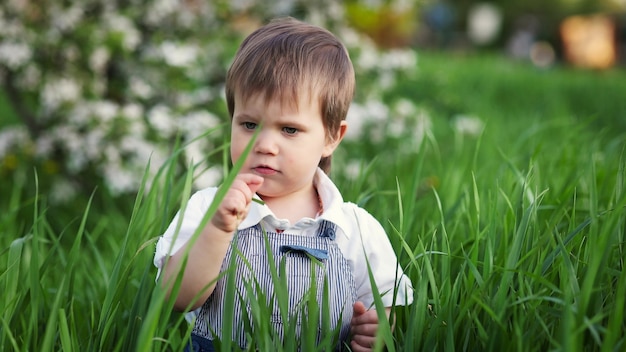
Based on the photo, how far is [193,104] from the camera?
11.7 feet

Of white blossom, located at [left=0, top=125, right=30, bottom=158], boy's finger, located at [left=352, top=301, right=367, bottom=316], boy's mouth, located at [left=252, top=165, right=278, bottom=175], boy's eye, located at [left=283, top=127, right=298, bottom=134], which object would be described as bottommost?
boy's finger, located at [left=352, top=301, right=367, bottom=316]

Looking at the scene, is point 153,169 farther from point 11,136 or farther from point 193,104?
point 11,136

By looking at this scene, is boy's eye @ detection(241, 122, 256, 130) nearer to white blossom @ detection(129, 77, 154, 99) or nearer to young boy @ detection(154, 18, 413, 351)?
young boy @ detection(154, 18, 413, 351)

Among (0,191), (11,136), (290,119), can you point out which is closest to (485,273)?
(290,119)

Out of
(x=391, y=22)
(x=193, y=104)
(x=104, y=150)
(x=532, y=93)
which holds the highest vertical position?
(x=391, y=22)

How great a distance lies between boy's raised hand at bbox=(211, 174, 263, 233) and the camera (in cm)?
136

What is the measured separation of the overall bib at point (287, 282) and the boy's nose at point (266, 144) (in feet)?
0.51

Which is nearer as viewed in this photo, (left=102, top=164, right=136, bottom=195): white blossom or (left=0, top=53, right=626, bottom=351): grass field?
(left=0, top=53, right=626, bottom=351): grass field

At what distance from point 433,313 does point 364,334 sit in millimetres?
141

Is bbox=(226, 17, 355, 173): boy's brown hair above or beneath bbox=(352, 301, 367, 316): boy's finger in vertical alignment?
above

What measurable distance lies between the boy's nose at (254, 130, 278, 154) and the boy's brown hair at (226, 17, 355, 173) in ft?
0.23

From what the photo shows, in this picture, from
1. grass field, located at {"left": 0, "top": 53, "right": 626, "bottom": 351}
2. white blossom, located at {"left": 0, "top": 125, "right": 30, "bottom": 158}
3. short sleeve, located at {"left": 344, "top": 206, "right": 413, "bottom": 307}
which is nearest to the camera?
grass field, located at {"left": 0, "top": 53, "right": 626, "bottom": 351}

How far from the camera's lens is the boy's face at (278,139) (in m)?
1.51

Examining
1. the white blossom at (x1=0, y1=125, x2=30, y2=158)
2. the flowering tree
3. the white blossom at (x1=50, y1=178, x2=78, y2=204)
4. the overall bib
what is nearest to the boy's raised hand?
the overall bib
